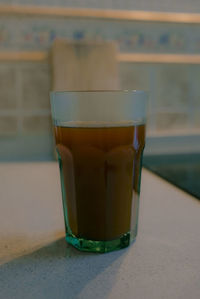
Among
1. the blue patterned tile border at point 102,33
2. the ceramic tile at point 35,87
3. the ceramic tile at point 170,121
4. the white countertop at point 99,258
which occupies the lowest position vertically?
the ceramic tile at point 170,121

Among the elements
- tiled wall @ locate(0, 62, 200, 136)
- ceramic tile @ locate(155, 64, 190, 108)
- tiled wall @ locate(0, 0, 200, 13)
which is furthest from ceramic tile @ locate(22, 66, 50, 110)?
ceramic tile @ locate(155, 64, 190, 108)

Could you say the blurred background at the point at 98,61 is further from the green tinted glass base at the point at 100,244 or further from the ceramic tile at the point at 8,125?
the green tinted glass base at the point at 100,244

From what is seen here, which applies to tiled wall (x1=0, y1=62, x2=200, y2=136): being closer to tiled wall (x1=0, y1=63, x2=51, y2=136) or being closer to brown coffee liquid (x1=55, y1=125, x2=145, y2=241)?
tiled wall (x1=0, y1=63, x2=51, y2=136)

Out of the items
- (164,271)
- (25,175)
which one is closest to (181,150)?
(25,175)

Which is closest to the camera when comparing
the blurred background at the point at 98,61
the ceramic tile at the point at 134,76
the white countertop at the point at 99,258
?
the white countertop at the point at 99,258

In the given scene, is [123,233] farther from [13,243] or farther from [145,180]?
[145,180]

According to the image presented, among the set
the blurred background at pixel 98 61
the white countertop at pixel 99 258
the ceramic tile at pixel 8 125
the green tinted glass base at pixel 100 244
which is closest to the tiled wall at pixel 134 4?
the blurred background at pixel 98 61
